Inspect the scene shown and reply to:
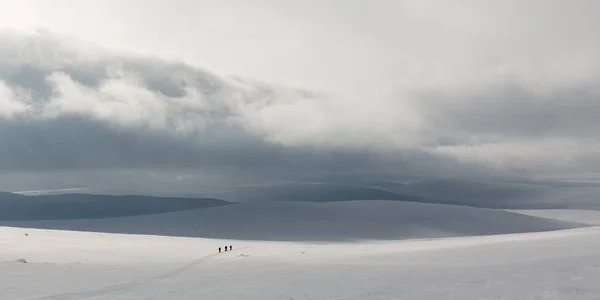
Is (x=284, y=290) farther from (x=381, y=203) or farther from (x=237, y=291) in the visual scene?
(x=381, y=203)

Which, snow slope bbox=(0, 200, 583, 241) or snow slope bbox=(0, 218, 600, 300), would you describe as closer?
snow slope bbox=(0, 218, 600, 300)

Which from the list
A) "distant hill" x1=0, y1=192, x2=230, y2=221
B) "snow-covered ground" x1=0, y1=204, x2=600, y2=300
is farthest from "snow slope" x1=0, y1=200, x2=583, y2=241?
"distant hill" x1=0, y1=192, x2=230, y2=221

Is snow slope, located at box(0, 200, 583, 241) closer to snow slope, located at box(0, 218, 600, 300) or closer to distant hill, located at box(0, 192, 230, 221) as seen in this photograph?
snow slope, located at box(0, 218, 600, 300)

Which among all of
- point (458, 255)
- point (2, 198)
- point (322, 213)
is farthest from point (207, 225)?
point (2, 198)

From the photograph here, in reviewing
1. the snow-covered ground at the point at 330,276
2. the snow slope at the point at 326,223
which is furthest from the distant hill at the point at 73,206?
the snow-covered ground at the point at 330,276

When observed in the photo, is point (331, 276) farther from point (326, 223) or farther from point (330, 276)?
point (326, 223)

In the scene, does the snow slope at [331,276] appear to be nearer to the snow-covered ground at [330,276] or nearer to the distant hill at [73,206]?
the snow-covered ground at [330,276]

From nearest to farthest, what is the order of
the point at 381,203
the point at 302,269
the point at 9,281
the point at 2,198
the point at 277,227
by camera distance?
the point at 9,281
the point at 302,269
the point at 277,227
the point at 381,203
the point at 2,198
